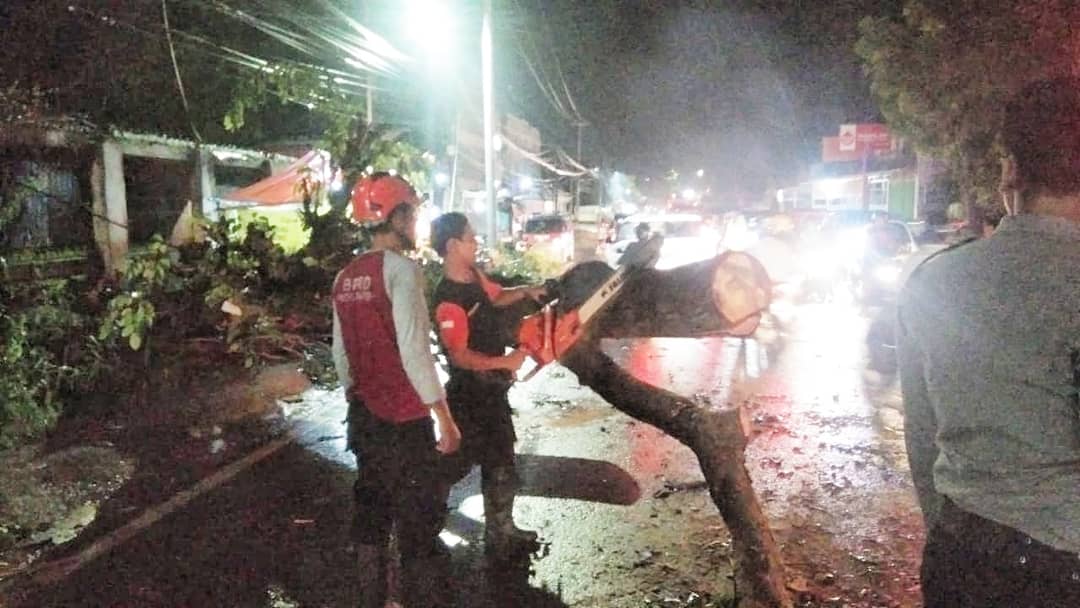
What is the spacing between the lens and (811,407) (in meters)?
8.69

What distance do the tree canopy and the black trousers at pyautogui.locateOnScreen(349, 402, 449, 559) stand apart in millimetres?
13251

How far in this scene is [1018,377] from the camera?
5.61 feet

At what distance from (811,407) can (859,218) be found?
10.1 metres

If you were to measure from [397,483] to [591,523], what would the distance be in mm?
2128

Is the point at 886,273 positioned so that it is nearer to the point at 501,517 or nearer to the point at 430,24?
the point at 430,24

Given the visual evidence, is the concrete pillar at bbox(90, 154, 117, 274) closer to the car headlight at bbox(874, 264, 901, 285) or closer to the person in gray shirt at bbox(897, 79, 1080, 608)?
the car headlight at bbox(874, 264, 901, 285)

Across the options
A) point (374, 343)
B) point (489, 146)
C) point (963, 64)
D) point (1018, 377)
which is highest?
point (963, 64)

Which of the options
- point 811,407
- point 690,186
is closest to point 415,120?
point 811,407

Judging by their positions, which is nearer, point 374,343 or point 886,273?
point 374,343

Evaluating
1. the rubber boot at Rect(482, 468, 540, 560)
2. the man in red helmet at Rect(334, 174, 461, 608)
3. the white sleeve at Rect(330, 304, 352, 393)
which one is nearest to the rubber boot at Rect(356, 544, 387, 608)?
the man in red helmet at Rect(334, 174, 461, 608)

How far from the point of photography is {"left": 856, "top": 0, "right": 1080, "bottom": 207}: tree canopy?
14031 mm

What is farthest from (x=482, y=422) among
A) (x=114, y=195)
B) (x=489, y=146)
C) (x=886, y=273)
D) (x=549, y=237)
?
(x=549, y=237)

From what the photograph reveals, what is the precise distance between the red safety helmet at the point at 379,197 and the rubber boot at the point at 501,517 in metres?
1.71

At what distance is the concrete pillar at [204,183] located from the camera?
18.0m
